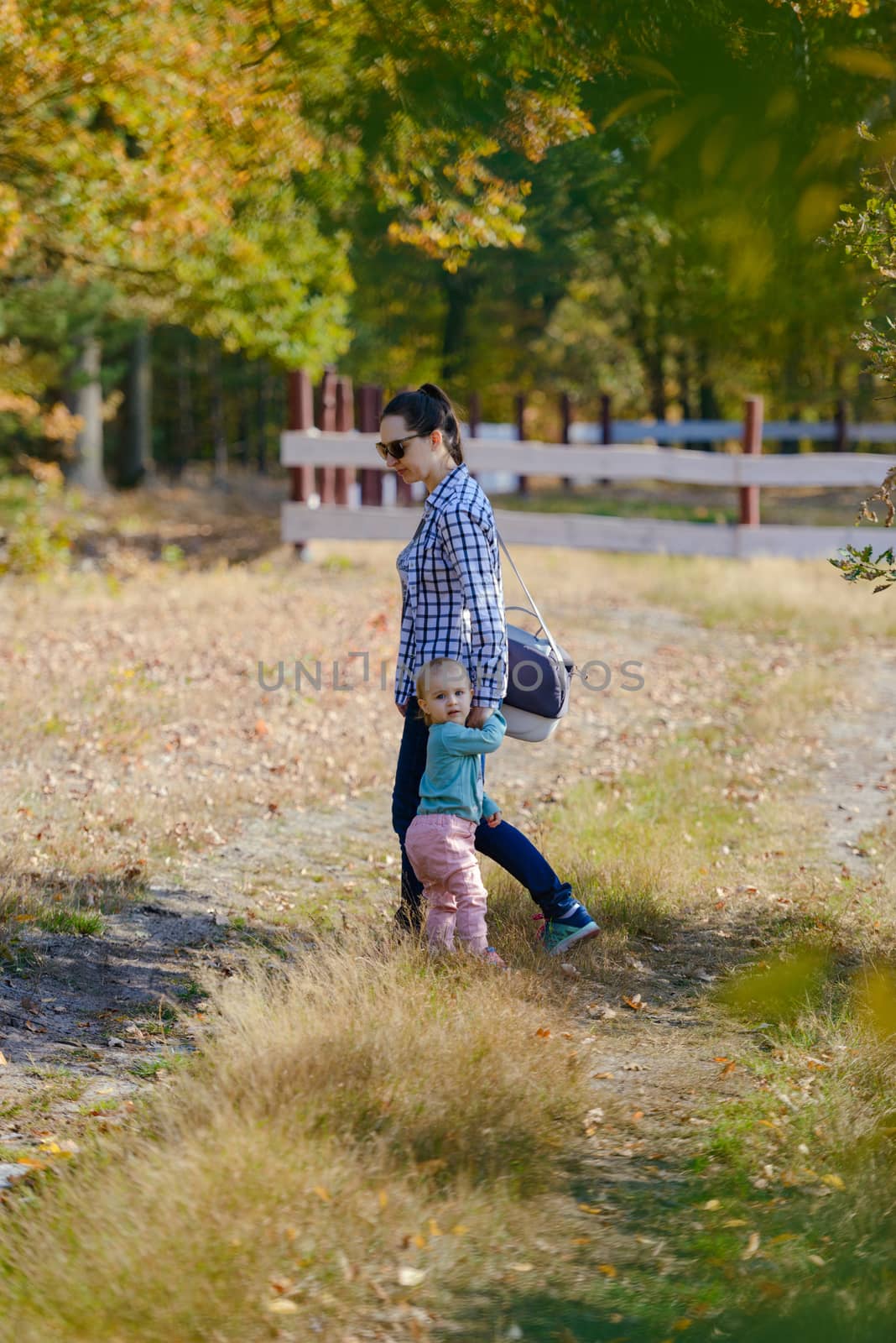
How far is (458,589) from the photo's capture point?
15.2ft

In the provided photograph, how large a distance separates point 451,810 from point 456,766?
15 cm

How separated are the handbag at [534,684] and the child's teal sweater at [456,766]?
0.28 m

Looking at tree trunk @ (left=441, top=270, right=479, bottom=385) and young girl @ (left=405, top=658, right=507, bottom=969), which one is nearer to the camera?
young girl @ (left=405, top=658, right=507, bottom=969)

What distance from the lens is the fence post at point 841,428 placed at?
95.8 ft

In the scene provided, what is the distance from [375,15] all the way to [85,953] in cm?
346

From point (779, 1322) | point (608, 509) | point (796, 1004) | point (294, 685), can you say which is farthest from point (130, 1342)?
point (608, 509)

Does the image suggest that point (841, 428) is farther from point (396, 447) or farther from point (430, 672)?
point (430, 672)

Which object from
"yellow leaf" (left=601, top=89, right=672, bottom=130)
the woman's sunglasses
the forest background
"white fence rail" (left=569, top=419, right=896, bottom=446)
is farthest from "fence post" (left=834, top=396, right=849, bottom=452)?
the woman's sunglasses

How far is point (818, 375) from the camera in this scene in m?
33.0

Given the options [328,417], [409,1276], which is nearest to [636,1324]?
[409,1276]

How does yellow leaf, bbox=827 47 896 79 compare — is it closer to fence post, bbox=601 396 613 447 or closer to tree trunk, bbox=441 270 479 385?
tree trunk, bbox=441 270 479 385

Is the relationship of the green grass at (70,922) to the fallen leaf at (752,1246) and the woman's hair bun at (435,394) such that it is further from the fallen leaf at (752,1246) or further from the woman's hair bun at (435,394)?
the fallen leaf at (752,1246)

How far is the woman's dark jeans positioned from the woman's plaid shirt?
0.25 metres

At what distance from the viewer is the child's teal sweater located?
14.8 feet
